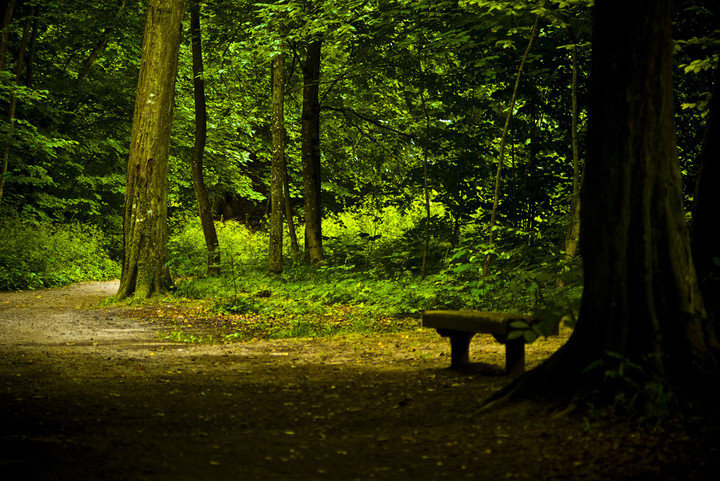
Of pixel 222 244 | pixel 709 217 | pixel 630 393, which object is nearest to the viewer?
pixel 630 393

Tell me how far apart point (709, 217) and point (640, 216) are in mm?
1071

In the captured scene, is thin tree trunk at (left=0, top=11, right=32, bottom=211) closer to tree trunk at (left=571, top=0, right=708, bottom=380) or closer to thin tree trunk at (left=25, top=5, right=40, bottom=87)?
thin tree trunk at (left=25, top=5, right=40, bottom=87)

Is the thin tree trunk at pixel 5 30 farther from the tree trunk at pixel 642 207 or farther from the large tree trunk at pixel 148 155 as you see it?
the tree trunk at pixel 642 207

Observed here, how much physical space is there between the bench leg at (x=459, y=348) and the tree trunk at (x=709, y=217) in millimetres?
2315

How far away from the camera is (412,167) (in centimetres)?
1634

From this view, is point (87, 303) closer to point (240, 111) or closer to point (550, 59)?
point (550, 59)

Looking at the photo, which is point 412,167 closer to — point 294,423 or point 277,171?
point 277,171

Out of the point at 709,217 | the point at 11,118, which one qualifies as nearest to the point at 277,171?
the point at 11,118

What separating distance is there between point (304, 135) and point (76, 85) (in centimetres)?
1038

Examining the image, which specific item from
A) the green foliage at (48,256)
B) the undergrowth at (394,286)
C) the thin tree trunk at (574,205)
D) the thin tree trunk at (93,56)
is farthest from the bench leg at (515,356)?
the thin tree trunk at (93,56)

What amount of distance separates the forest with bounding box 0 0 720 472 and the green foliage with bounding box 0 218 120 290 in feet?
0.33

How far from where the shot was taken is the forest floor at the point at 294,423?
9.87 ft

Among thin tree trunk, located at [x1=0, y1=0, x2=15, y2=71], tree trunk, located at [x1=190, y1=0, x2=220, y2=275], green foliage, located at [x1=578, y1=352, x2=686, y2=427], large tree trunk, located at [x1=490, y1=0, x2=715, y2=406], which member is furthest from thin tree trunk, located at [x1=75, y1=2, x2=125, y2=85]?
green foliage, located at [x1=578, y1=352, x2=686, y2=427]

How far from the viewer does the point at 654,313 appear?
3500mm
